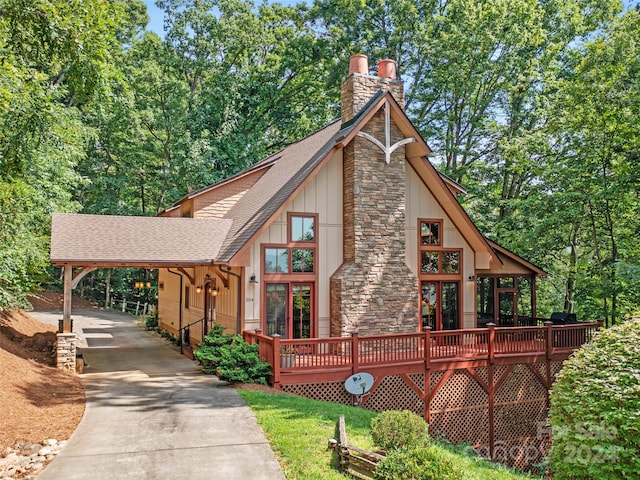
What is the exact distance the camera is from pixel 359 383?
38.5ft

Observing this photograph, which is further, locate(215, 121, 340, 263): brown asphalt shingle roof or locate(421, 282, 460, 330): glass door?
locate(421, 282, 460, 330): glass door

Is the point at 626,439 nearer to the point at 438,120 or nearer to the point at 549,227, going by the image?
the point at 549,227

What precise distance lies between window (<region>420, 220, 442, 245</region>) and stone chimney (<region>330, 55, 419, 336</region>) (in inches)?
44.2

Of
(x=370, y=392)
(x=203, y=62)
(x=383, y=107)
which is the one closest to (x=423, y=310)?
(x=370, y=392)

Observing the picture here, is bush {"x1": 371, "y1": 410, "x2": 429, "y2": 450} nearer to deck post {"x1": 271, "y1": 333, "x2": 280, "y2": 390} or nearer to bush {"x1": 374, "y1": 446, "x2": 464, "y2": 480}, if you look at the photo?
bush {"x1": 374, "y1": 446, "x2": 464, "y2": 480}

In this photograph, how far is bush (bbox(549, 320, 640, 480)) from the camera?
17.8 feet

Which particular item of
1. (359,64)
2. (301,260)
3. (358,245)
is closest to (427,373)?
(358,245)

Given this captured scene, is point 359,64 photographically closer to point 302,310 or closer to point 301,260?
point 301,260

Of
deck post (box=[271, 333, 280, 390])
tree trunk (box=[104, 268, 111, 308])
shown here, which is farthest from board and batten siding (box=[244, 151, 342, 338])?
tree trunk (box=[104, 268, 111, 308])

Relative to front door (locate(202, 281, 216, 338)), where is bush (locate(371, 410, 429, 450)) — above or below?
below

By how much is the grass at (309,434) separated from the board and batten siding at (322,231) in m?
3.28

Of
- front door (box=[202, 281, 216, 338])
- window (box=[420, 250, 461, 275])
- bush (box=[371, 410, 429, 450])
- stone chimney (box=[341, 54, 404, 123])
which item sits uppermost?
stone chimney (box=[341, 54, 404, 123])

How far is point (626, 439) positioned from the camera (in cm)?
543

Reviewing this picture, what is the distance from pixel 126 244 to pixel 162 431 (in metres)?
6.98
